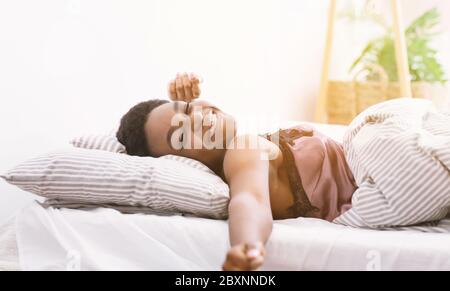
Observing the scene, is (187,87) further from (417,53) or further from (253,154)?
(417,53)

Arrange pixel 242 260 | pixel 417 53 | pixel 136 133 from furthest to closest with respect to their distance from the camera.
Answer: pixel 417 53 < pixel 136 133 < pixel 242 260

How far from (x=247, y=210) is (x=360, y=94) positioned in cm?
217

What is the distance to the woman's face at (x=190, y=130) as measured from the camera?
117 centimetres

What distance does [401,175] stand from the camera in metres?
0.93

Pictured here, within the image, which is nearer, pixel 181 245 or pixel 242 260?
pixel 242 260

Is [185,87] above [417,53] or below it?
below

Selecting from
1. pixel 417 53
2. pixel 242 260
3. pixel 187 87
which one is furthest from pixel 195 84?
pixel 417 53

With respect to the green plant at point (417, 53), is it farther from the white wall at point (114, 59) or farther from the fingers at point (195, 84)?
the fingers at point (195, 84)

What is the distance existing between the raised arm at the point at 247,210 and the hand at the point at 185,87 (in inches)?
9.5

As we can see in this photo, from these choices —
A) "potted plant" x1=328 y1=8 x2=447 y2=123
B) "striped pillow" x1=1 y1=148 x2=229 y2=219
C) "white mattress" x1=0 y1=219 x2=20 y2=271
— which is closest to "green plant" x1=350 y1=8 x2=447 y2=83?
"potted plant" x1=328 y1=8 x2=447 y2=123

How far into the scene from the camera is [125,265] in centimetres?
89

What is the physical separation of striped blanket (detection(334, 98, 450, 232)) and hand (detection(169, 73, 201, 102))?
1.43ft

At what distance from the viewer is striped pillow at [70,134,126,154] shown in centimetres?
124

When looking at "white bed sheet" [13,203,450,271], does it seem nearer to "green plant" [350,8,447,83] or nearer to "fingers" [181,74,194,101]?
"fingers" [181,74,194,101]
